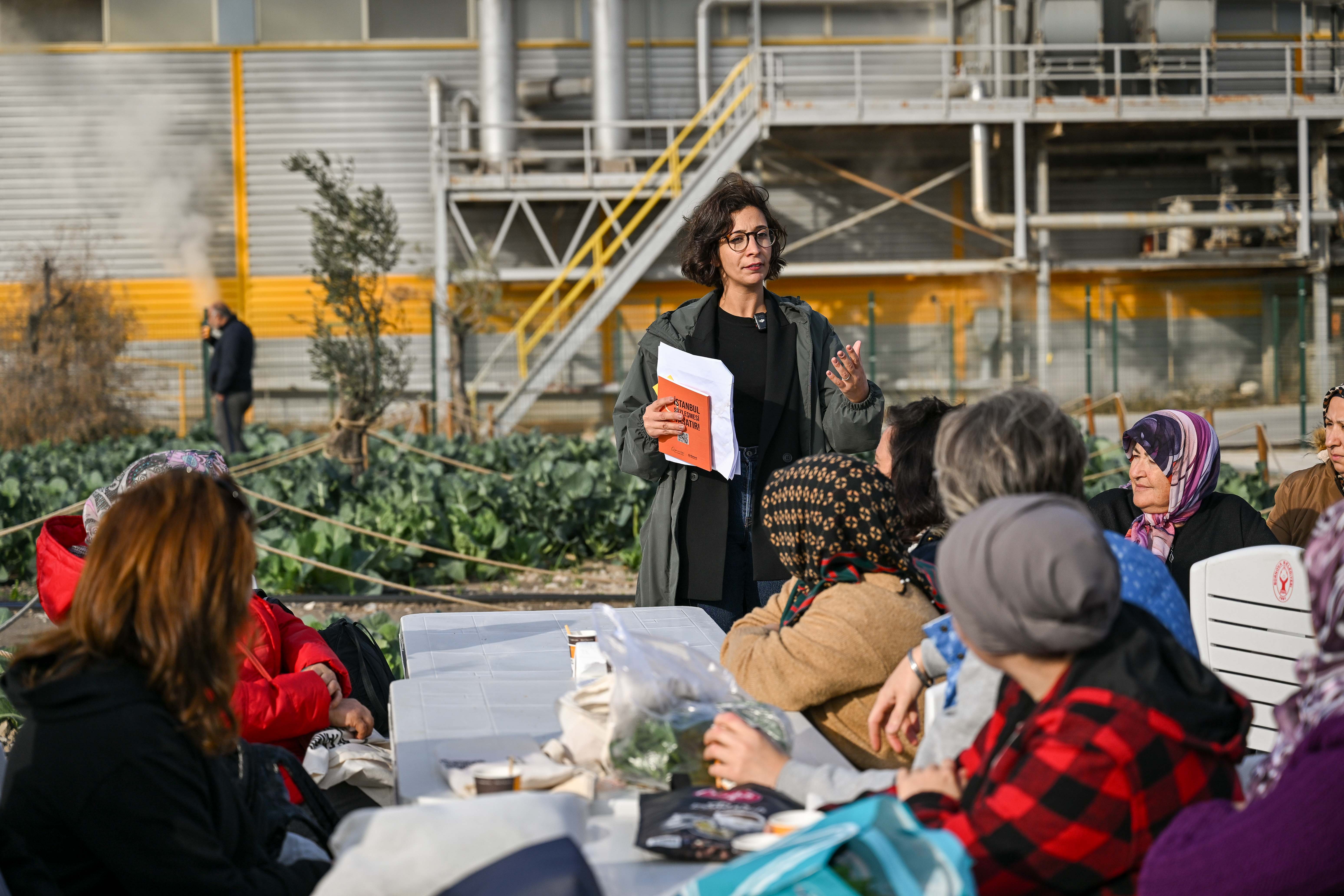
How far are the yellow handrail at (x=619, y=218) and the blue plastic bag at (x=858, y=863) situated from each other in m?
17.0

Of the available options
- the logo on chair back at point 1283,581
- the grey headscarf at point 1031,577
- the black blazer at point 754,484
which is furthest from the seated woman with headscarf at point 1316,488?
the grey headscarf at point 1031,577

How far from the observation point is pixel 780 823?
5.93 ft

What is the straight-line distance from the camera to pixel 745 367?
402cm

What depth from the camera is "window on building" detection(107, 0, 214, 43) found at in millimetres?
21281

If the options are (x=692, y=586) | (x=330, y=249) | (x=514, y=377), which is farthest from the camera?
(x=514, y=377)

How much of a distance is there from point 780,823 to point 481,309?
57.2 feet

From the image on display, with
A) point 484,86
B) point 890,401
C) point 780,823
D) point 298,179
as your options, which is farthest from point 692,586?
point 298,179

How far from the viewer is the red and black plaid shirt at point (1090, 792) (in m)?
1.62

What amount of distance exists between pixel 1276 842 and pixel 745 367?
2688 millimetres

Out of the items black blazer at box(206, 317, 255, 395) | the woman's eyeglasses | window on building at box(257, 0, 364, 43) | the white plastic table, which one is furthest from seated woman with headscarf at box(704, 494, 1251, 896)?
window on building at box(257, 0, 364, 43)

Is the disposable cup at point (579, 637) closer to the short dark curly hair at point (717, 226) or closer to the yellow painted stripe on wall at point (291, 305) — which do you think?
the short dark curly hair at point (717, 226)

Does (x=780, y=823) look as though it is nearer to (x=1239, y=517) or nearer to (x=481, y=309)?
(x=1239, y=517)

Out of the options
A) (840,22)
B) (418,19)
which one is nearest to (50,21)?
(418,19)

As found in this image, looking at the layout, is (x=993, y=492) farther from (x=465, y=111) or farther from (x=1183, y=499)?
(x=465, y=111)
